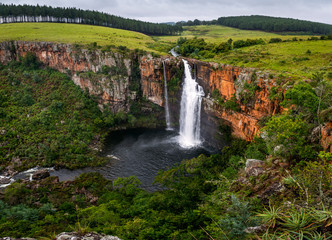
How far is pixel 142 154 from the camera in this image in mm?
40812

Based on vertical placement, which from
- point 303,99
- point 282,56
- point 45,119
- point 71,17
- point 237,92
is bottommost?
point 45,119

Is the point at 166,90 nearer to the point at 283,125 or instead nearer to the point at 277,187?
the point at 283,125

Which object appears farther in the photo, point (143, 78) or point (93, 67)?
point (93, 67)

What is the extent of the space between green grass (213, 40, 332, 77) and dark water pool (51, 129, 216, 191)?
56.1 feet

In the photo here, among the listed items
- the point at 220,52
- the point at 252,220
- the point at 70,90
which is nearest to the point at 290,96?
the point at 252,220

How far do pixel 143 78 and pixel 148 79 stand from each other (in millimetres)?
1626

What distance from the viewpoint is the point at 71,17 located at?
332ft

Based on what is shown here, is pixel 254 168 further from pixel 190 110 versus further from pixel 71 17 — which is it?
pixel 71 17

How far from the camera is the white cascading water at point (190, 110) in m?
44.7

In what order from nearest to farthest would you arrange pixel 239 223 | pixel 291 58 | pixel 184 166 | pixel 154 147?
pixel 239 223, pixel 184 166, pixel 291 58, pixel 154 147

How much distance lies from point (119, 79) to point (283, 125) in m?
40.3

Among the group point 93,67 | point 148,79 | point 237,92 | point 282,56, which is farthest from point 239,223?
point 93,67

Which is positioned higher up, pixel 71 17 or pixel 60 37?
pixel 71 17

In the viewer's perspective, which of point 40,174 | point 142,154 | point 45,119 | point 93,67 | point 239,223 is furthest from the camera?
point 93,67
